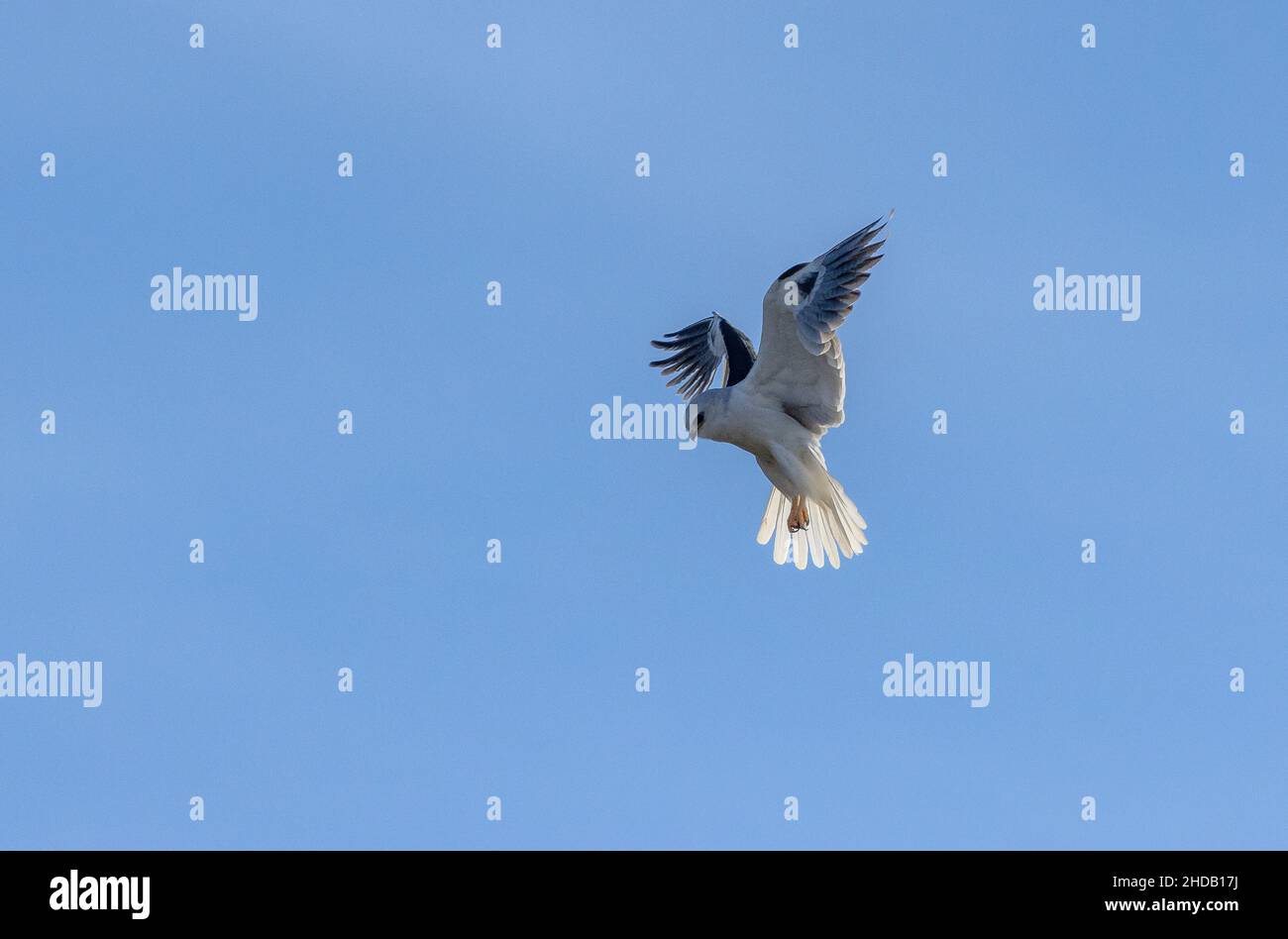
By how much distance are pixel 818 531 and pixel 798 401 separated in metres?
1.61

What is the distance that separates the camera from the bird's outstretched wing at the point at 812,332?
54.8ft

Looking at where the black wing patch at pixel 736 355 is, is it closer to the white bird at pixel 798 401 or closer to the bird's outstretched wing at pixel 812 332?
the white bird at pixel 798 401

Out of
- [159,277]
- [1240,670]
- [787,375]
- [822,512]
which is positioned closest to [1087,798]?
[1240,670]

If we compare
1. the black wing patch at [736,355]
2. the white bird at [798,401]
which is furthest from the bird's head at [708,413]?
the black wing patch at [736,355]

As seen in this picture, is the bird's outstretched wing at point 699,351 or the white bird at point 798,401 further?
the bird's outstretched wing at point 699,351

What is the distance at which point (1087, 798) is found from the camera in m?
18.9

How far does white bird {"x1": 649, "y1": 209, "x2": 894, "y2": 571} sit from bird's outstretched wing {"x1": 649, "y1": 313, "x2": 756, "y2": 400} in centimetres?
10

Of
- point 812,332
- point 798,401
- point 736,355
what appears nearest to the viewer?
point 812,332

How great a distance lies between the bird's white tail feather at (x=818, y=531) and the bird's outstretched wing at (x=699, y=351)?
153cm

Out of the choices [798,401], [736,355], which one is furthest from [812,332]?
[736,355]

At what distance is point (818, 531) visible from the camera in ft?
62.1

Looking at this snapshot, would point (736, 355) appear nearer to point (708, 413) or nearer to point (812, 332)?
point (708, 413)

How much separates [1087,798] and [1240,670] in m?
2.32
